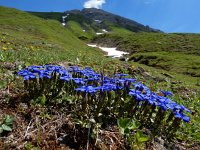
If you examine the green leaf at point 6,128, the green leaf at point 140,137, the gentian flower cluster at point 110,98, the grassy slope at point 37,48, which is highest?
the grassy slope at point 37,48

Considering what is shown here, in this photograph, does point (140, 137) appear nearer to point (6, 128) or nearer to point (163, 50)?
point (6, 128)

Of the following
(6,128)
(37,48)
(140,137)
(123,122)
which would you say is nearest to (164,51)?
(37,48)

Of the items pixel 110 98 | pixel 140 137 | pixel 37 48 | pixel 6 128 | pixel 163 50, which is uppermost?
pixel 163 50

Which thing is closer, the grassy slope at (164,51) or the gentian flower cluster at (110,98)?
the gentian flower cluster at (110,98)

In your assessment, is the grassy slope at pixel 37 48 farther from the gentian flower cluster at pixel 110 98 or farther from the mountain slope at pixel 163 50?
the mountain slope at pixel 163 50

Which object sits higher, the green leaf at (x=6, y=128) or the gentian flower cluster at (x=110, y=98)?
the gentian flower cluster at (x=110, y=98)

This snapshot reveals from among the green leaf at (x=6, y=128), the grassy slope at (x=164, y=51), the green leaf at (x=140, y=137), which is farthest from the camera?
the grassy slope at (x=164, y=51)

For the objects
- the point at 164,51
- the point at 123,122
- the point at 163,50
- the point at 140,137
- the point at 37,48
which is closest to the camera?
the point at 140,137

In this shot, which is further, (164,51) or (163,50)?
(163,50)

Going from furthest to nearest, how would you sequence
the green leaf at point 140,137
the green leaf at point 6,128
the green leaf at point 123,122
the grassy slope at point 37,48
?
the grassy slope at point 37,48, the green leaf at point 123,122, the green leaf at point 140,137, the green leaf at point 6,128

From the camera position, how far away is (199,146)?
26.8 ft

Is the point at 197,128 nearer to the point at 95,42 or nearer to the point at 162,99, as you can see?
the point at 162,99

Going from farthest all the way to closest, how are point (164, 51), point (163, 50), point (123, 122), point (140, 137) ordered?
point (163, 50)
point (164, 51)
point (123, 122)
point (140, 137)

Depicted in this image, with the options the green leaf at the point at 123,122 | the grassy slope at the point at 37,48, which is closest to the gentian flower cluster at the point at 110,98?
the green leaf at the point at 123,122
